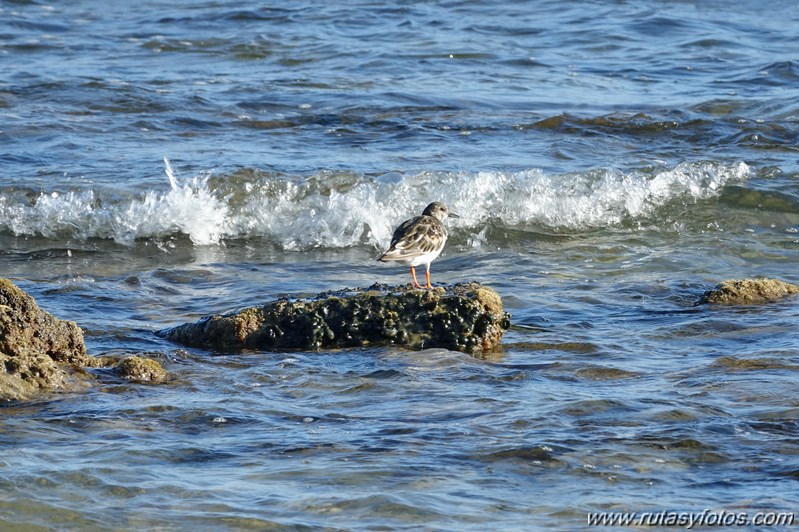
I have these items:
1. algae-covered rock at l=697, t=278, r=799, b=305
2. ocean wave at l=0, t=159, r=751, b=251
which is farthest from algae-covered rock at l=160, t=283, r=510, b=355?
ocean wave at l=0, t=159, r=751, b=251

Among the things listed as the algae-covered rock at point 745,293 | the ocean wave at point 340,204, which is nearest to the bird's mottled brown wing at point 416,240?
the algae-covered rock at point 745,293

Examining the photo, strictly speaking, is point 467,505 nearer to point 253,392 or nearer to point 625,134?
point 253,392

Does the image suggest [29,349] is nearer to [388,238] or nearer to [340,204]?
[388,238]

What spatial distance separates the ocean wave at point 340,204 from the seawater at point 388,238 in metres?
0.03

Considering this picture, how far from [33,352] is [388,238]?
4693 millimetres

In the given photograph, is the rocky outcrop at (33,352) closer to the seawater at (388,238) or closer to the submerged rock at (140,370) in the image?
the submerged rock at (140,370)

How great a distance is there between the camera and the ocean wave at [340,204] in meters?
9.84

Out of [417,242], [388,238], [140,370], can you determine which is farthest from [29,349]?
[388,238]

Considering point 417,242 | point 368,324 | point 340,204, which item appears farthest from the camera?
point 340,204

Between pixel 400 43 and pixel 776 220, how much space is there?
25.9 ft

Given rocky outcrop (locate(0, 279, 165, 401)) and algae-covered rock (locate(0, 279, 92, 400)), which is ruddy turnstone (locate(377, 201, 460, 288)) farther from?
algae-covered rock (locate(0, 279, 92, 400))

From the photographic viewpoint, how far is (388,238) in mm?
9812

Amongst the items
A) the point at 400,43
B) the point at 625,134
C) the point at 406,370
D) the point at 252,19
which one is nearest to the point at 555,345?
the point at 406,370

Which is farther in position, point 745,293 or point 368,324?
point 745,293
